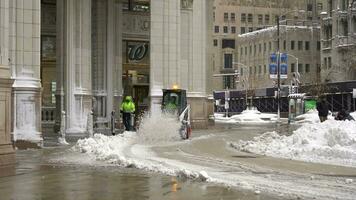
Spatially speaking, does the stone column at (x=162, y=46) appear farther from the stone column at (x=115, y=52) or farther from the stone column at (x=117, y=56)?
the stone column at (x=117, y=56)

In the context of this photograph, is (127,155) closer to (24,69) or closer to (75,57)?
(24,69)

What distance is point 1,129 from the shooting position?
1407 cm

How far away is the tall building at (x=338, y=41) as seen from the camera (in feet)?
312

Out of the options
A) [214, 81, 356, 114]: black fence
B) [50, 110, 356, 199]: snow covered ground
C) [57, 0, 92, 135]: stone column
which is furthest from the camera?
[214, 81, 356, 114]: black fence

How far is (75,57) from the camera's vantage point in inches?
1193

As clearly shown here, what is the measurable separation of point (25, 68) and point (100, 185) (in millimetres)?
10473

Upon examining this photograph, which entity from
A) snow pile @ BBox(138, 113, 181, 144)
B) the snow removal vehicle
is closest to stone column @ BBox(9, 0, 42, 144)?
snow pile @ BBox(138, 113, 181, 144)

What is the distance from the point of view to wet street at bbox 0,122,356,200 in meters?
10.8

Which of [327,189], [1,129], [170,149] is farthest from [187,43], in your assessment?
[327,189]

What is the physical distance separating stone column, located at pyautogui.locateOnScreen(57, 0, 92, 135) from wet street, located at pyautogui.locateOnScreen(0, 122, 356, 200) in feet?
34.7

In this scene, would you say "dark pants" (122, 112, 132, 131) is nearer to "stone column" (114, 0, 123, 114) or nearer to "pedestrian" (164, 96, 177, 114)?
"pedestrian" (164, 96, 177, 114)

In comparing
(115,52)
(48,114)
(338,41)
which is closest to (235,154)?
(48,114)

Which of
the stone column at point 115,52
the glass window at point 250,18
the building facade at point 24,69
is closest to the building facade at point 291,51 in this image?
the glass window at point 250,18

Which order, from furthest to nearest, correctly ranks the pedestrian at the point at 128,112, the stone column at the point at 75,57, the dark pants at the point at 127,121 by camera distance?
the stone column at the point at 75,57 → the dark pants at the point at 127,121 → the pedestrian at the point at 128,112
